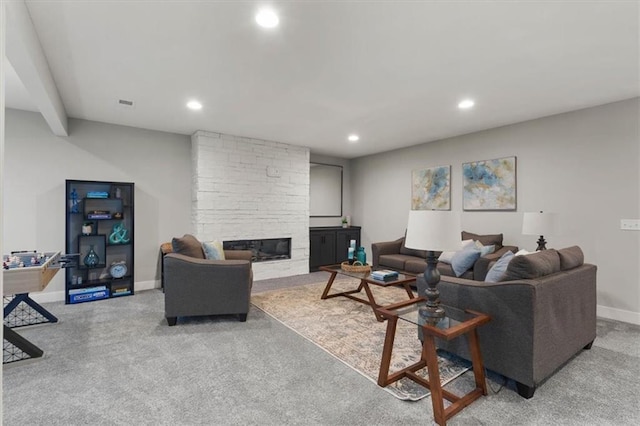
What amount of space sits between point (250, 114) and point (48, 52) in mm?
2016

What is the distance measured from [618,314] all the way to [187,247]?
482cm

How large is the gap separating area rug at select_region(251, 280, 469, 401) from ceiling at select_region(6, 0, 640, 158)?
2403mm

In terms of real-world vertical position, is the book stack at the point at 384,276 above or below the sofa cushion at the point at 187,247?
below

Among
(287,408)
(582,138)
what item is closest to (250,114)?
(287,408)

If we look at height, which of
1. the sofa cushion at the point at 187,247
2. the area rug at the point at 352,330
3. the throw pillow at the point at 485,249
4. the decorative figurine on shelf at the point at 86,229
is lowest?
the area rug at the point at 352,330

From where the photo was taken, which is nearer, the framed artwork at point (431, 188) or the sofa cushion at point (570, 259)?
the sofa cushion at point (570, 259)

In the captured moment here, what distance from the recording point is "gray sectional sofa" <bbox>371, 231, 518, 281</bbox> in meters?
3.79

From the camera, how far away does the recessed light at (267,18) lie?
2041mm

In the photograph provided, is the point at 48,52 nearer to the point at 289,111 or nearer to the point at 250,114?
the point at 250,114

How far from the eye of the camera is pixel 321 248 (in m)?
6.38

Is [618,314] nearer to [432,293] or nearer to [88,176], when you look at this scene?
[432,293]

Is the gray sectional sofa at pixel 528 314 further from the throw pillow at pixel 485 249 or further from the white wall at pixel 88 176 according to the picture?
the white wall at pixel 88 176

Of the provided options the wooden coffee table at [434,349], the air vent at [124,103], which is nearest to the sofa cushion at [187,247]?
the air vent at [124,103]

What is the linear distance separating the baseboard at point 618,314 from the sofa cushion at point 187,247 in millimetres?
4622
